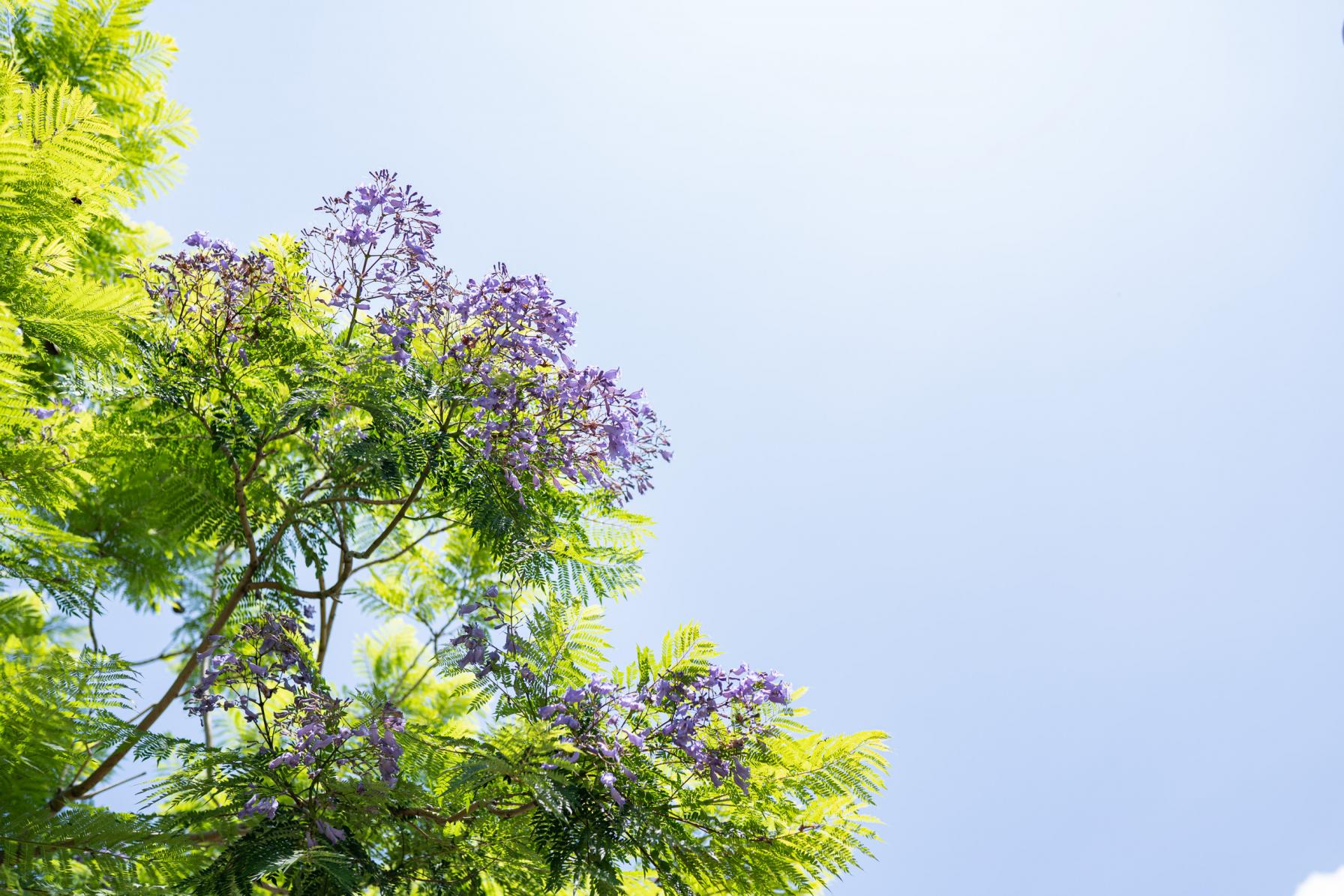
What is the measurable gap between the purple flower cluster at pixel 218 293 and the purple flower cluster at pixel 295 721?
41.9 inches

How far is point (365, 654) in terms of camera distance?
6949mm

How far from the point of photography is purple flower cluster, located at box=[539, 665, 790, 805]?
2.89 metres

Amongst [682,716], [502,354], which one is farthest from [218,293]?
[682,716]

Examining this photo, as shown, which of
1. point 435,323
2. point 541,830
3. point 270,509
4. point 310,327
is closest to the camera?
point 541,830

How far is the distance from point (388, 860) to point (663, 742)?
3.17ft

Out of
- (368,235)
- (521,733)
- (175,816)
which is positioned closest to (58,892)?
(175,816)

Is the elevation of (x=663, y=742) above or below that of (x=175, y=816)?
above

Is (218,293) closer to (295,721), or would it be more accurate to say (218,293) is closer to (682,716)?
(295,721)

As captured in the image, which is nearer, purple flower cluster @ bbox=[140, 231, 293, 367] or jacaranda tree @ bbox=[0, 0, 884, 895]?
jacaranda tree @ bbox=[0, 0, 884, 895]

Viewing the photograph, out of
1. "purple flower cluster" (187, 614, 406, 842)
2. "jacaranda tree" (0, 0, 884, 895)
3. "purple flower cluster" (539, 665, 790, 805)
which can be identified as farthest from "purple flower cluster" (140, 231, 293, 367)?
"purple flower cluster" (539, 665, 790, 805)

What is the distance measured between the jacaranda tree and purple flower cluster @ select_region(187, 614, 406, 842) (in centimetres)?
1

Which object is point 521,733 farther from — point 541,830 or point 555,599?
point 555,599

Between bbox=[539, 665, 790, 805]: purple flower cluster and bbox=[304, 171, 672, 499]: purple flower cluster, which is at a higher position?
bbox=[304, 171, 672, 499]: purple flower cluster

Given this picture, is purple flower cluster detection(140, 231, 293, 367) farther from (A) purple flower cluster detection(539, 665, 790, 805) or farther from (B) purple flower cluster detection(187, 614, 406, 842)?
(A) purple flower cluster detection(539, 665, 790, 805)
